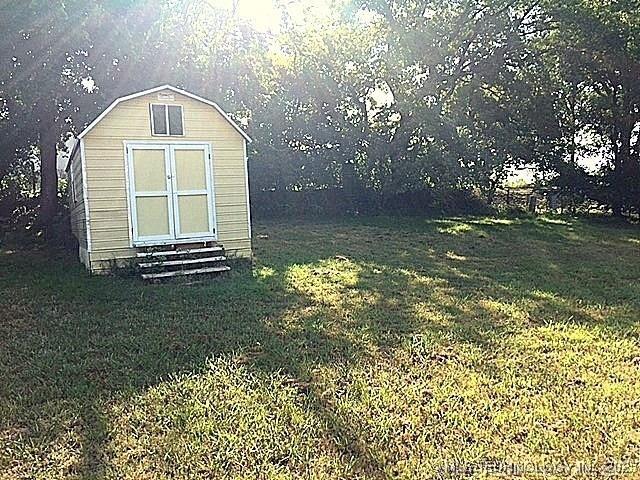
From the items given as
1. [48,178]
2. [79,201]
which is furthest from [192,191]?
[48,178]

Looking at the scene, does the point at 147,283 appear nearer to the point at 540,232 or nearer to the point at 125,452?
the point at 125,452

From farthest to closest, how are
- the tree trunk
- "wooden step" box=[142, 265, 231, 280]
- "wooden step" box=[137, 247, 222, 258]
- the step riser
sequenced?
the tree trunk → "wooden step" box=[137, 247, 222, 258] → the step riser → "wooden step" box=[142, 265, 231, 280]

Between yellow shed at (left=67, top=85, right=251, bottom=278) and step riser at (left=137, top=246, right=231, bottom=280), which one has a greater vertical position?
yellow shed at (left=67, top=85, right=251, bottom=278)

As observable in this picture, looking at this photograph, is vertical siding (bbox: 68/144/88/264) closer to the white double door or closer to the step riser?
the white double door

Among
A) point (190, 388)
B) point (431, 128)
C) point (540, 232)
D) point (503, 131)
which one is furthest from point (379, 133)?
point (190, 388)

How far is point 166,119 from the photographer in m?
7.40

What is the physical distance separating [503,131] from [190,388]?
15.2 meters

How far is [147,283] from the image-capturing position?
6.78 meters

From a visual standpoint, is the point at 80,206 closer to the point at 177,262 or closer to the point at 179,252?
the point at 179,252

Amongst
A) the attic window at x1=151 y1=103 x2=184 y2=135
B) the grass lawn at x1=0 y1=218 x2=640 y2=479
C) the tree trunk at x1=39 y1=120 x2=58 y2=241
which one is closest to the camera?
the grass lawn at x1=0 y1=218 x2=640 y2=479

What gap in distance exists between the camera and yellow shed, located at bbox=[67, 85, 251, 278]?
7152 mm

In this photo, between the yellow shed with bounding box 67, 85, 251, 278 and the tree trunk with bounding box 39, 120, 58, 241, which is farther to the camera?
the tree trunk with bounding box 39, 120, 58, 241

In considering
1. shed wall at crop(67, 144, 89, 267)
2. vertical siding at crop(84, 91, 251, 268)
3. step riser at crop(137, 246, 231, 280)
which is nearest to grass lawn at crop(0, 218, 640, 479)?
step riser at crop(137, 246, 231, 280)

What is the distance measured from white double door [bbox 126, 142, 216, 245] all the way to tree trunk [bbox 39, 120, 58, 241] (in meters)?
5.65
